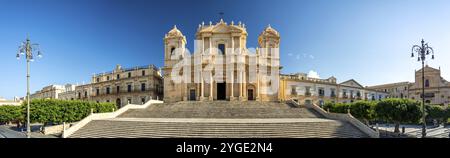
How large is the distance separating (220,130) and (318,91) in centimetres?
3268

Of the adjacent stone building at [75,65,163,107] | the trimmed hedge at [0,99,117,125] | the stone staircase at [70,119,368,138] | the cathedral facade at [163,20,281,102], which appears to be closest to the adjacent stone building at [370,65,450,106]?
the stone staircase at [70,119,368,138]

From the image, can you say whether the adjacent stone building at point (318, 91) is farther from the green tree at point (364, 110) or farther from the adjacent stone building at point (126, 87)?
the adjacent stone building at point (126, 87)

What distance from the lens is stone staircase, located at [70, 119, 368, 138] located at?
43.7ft

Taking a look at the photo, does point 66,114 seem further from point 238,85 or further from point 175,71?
point 238,85

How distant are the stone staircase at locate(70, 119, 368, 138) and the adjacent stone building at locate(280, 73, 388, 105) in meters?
22.7

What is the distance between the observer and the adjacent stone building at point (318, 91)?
131ft

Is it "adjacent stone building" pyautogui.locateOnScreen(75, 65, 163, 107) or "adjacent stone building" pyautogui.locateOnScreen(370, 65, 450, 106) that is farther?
"adjacent stone building" pyautogui.locateOnScreen(75, 65, 163, 107)

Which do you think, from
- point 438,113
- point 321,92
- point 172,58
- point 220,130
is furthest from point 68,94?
point 438,113

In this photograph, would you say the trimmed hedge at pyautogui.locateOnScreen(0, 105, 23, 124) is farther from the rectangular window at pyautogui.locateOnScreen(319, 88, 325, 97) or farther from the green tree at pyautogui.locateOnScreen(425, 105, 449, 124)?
the green tree at pyautogui.locateOnScreen(425, 105, 449, 124)

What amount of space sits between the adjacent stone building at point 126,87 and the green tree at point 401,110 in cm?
3050

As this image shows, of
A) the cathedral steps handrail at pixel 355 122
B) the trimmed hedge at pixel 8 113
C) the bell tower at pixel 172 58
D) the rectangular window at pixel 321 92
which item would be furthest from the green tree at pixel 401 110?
the trimmed hedge at pixel 8 113

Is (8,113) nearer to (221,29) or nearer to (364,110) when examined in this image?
(221,29)

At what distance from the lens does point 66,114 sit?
22.7 meters
